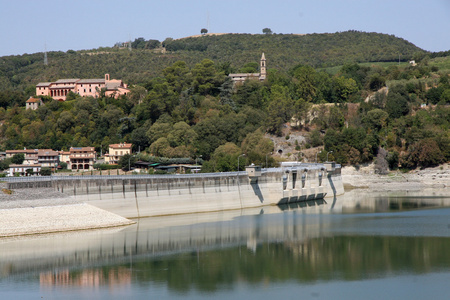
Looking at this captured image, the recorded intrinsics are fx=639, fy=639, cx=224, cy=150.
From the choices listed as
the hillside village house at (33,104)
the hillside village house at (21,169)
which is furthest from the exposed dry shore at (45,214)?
the hillside village house at (33,104)

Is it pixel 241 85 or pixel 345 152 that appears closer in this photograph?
pixel 345 152

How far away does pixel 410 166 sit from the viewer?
107 meters

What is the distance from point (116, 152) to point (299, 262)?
74.1 metres

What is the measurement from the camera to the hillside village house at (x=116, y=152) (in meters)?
117

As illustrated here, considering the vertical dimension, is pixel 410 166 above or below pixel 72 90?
below

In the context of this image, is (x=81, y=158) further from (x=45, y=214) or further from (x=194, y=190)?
(x=45, y=214)

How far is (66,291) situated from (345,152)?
2857 inches

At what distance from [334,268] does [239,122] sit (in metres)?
72.9

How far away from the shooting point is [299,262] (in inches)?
1913

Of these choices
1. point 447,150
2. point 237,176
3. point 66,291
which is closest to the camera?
point 66,291

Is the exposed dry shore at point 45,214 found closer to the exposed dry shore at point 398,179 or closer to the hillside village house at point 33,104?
the exposed dry shore at point 398,179

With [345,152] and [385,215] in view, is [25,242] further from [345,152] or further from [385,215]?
[345,152]

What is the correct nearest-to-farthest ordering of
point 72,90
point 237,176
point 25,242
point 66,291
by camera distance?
1. point 66,291
2. point 25,242
3. point 237,176
4. point 72,90

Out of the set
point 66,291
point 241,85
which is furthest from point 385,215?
point 241,85
